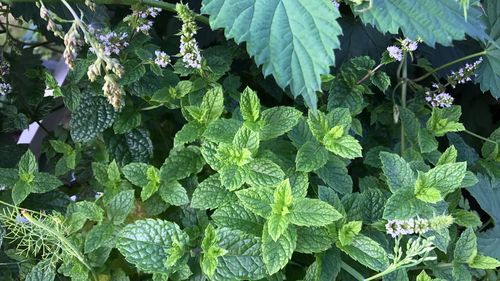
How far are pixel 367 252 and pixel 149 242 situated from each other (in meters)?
0.29

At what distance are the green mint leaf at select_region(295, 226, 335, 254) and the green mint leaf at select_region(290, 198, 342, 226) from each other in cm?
4

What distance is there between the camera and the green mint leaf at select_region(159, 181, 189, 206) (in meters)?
0.85

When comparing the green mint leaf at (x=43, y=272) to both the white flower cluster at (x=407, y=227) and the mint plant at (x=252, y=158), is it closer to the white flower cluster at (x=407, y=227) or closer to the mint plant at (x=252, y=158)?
the mint plant at (x=252, y=158)

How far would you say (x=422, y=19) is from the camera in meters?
0.79

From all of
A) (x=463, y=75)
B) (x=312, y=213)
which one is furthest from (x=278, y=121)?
(x=463, y=75)

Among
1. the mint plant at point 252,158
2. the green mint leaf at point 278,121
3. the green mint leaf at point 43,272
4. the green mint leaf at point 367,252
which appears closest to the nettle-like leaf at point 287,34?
the mint plant at point 252,158

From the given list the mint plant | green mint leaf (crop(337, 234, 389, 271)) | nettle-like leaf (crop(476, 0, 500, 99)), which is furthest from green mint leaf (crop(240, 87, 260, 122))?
nettle-like leaf (crop(476, 0, 500, 99))

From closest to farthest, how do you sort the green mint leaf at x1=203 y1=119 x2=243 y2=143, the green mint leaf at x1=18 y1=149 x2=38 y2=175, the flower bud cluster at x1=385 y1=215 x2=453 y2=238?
1. the flower bud cluster at x1=385 y1=215 x2=453 y2=238
2. the green mint leaf at x1=203 y1=119 x2=243 y2=143
3. the green mint leaf at x1=18 y1=149 x2=38 y2=175

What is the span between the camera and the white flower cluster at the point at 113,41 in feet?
2.90

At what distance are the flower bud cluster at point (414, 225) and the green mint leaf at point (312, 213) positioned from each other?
0.29 feet

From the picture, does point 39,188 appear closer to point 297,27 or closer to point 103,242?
point 103,242

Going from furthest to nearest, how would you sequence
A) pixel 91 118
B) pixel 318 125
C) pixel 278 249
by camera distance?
pixel 91 118
pixel 318 125
pixel 278 249

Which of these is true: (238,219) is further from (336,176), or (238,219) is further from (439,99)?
(439,99)

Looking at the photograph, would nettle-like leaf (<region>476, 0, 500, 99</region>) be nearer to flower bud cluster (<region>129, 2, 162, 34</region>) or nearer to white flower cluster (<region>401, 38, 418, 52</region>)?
white flower cluster (<region>401, 38, 418, 52</region>)
